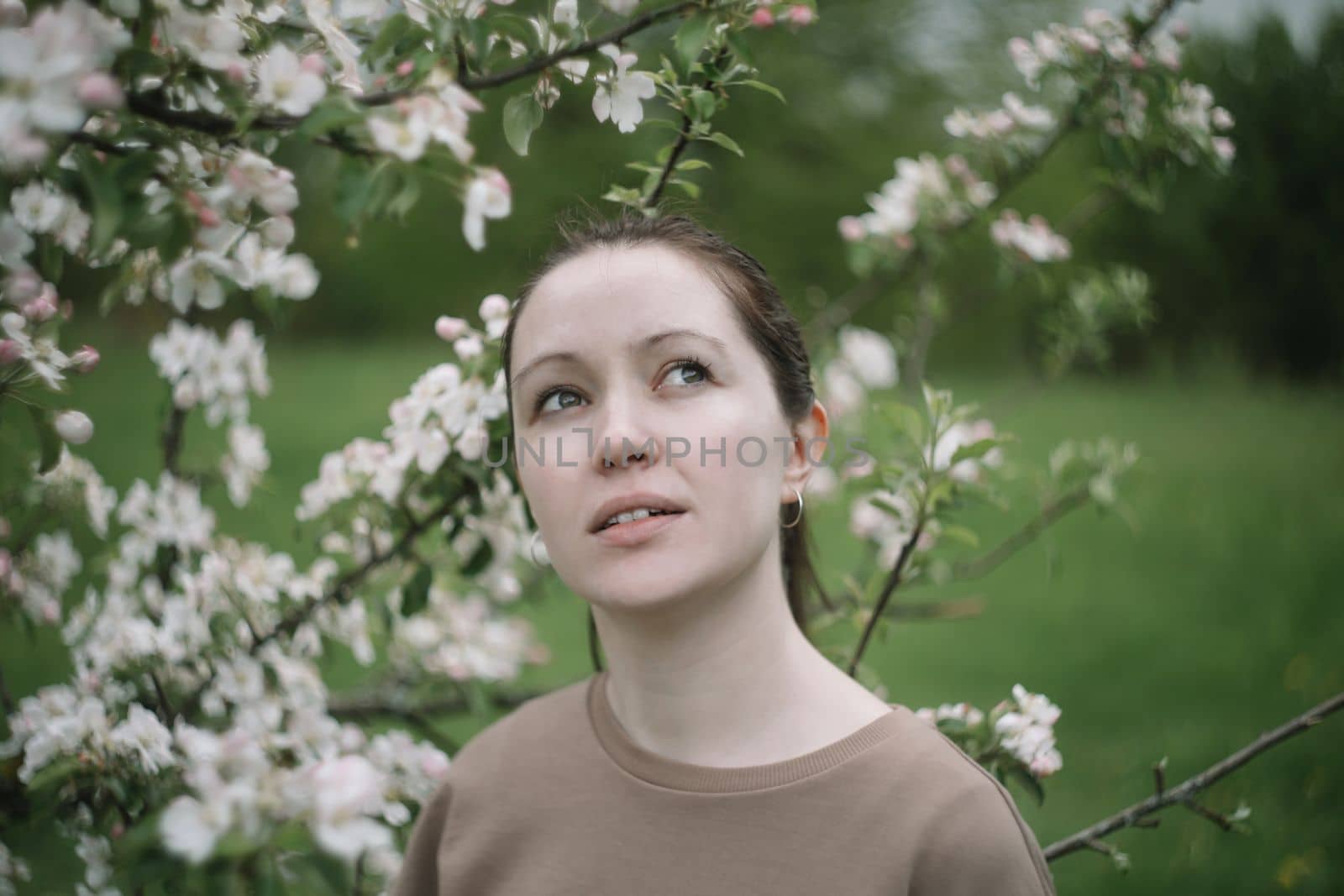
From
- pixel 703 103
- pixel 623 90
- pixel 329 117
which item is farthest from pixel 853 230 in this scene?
pixel 329 117

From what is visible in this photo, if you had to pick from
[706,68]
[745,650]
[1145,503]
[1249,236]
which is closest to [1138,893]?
[745,650]

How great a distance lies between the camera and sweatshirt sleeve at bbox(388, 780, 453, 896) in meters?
1.59

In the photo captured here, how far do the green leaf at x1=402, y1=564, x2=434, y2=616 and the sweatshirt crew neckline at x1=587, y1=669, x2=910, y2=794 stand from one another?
0.58 m

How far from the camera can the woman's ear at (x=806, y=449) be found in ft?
5.21

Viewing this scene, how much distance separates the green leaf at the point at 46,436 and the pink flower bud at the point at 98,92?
65 cm

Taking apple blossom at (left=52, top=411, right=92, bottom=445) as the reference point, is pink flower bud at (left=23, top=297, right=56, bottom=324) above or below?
above

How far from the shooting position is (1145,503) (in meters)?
5.86

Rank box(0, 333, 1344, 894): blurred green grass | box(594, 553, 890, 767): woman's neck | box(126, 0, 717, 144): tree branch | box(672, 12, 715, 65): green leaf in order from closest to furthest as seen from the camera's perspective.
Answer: box(126, 0, 717, 144): tree branch → box(672, 12, 715, 65): green leaf → box(594, 553, 890, 767): woman's neck → box(0, 333, 1344, 894): blurred green grass

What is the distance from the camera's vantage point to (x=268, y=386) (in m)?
2.07

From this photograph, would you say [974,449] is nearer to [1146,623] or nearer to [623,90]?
[623,90]

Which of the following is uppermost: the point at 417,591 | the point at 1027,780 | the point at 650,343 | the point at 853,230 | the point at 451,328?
the point at 650,343

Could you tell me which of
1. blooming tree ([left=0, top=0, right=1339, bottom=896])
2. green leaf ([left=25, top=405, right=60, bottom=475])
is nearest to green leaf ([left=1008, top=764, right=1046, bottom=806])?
blooming tree ([left=0, top=0, right=1339, bottom=896])

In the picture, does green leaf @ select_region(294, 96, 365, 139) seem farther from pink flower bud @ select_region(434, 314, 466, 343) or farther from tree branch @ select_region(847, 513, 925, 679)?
tree branch @ select_region(847, 513, 925, 679)

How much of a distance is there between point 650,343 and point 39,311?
0.82 metres
